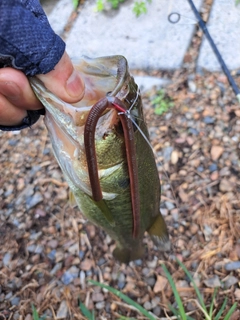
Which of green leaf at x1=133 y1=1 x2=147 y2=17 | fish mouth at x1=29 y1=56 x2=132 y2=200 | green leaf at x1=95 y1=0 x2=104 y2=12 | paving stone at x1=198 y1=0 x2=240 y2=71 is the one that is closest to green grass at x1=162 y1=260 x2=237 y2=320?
fish mouth at x1=29 y1=56 x2=132 y2=200

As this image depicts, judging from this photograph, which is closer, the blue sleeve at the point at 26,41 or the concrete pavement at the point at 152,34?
the blue sleeve at the point at 26,41

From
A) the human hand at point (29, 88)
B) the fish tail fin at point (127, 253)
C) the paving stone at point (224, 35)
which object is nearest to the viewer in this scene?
the human hand at point (29, 88)

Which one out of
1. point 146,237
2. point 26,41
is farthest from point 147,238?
point 26,41

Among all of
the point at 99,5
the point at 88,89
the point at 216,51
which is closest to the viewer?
the point at 88,89

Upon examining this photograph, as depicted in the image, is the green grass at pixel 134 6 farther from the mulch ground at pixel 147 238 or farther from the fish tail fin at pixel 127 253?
the fish tail fin at pixel 127 253

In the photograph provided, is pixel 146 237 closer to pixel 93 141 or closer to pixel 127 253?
pixel 127 253

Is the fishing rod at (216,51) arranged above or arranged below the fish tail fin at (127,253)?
above

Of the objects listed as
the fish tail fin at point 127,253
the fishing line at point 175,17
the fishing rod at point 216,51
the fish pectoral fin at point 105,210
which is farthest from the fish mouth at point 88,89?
the fishing line at point 175,17
